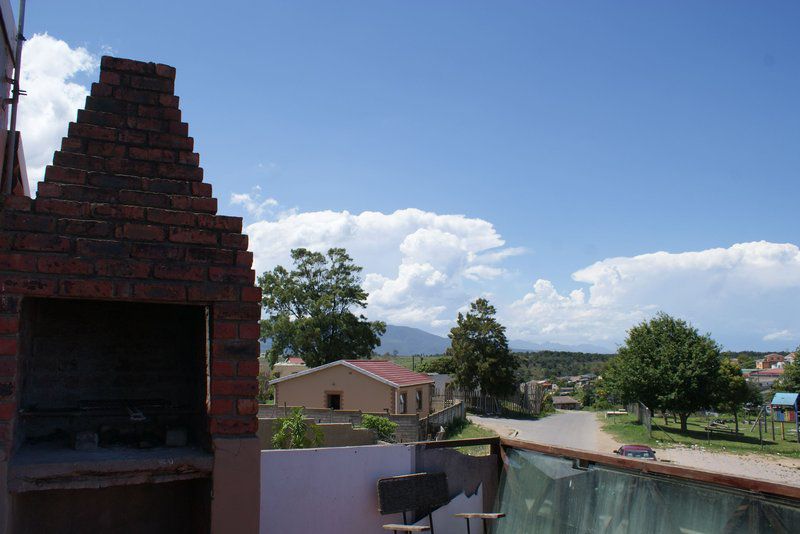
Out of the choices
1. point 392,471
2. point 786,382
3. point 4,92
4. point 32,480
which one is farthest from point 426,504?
point 786,382

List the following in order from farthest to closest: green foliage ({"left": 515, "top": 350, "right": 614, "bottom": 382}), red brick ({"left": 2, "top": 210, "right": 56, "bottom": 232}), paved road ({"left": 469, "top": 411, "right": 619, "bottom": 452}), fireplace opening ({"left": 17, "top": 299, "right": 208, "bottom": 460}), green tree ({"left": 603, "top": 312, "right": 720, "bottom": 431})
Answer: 1. green foliage ({"left": 515, "top": 350, "right": 614, "bottom": 382})
2. green tree ({"left": 603, "top": 312, "right": 720, "bottom": 431})
3. paved road ({"left": 469, "top": 411, "right": 619, "bottom": 452})
4. fireplace opening ({"left": 17, "top": 299, "right": 208, "bottom": 460})
5. red brick ({"left": 2, "top": 210, "right": 56, "bottom": 232})

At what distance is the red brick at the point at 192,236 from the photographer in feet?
10.7

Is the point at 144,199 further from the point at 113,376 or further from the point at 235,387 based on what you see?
the point at 113,376

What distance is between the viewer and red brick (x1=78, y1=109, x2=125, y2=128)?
3.47m

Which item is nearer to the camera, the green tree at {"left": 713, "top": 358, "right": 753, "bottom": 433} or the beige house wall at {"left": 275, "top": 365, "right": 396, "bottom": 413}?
the beige house wall at {"left": 275, "top": 365, "right": 396, "bottom": 413}

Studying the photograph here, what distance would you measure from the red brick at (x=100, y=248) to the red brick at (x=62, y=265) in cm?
6

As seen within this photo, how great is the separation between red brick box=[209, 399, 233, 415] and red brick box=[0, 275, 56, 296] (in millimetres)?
1026

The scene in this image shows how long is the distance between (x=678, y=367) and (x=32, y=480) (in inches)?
1274

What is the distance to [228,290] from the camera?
3275 millimetres

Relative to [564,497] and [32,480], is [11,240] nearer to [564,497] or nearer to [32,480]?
[32,480]

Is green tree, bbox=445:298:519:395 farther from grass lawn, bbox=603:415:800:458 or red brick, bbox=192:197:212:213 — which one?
red brick, bbox=192:197:212:213

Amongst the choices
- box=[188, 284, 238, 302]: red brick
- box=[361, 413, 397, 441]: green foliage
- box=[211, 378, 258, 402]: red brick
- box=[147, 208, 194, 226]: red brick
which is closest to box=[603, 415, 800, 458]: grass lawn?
box=[361, 413, 397, 441]: green foliage

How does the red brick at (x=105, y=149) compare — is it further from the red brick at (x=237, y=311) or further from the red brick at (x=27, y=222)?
the red brick at (x=237, y=311)

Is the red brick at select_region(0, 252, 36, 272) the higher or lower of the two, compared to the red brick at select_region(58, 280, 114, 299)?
higher
